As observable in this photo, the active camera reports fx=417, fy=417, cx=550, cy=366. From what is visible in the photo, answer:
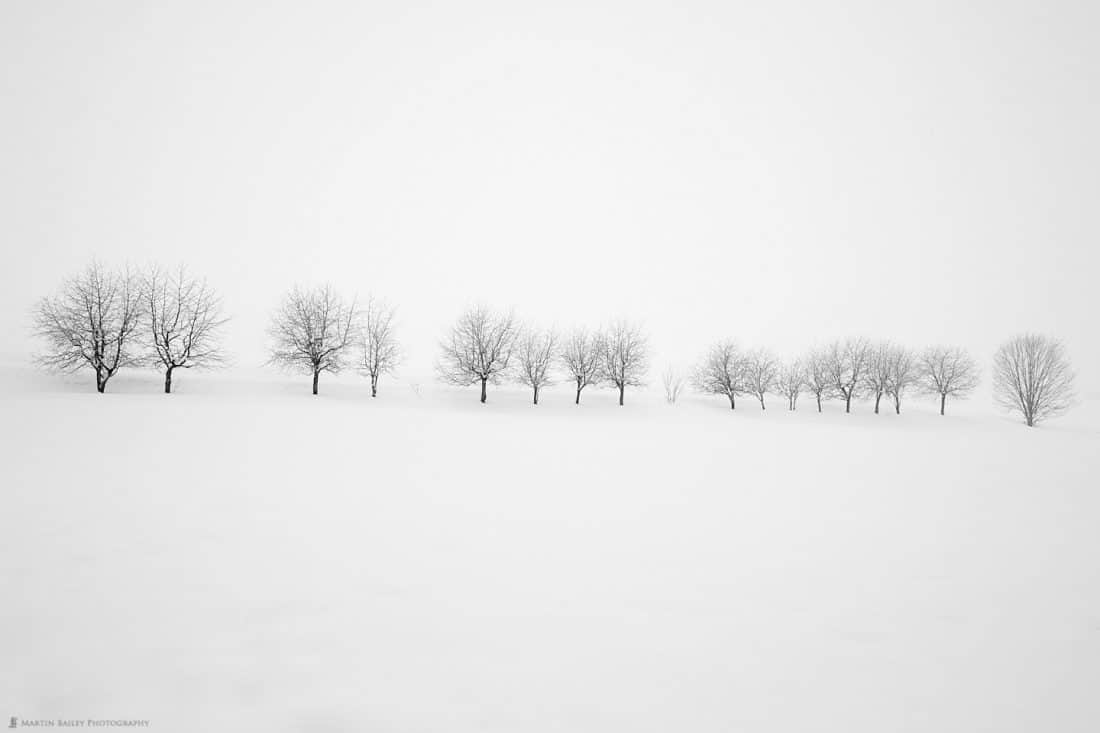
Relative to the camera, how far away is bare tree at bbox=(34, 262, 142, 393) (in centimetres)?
2573

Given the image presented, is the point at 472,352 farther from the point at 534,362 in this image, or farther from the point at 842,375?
the point at 842,375

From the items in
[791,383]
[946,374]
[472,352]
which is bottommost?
[791,383]

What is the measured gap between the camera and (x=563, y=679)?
4.68m

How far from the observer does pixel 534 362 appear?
36.1 meters

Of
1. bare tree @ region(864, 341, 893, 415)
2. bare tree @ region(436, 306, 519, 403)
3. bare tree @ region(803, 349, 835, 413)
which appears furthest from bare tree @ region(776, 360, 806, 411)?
bare tree @ region(436, 306, 519, 403)

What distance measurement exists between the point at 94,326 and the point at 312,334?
11827mm

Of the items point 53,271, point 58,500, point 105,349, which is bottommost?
point 58,500

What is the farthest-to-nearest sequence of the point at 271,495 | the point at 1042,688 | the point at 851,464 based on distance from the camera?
the point at 851,464 < the point at 271,495 < the point at 1042,688

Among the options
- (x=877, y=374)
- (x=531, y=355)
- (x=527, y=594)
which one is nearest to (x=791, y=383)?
(x=877, y=374)

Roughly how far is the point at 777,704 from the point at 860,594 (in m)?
3.39

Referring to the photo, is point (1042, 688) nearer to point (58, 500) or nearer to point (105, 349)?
point (58, 500)

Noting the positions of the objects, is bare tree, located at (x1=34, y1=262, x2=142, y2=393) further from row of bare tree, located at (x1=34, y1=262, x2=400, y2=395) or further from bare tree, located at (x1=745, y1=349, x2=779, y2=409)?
bare tree, located at (x1=745, y1=349, x2=779, y2=409)

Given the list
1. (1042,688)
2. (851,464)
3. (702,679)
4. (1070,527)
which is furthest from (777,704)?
(851,464)

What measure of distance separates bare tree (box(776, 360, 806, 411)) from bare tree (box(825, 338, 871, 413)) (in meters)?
2.66
